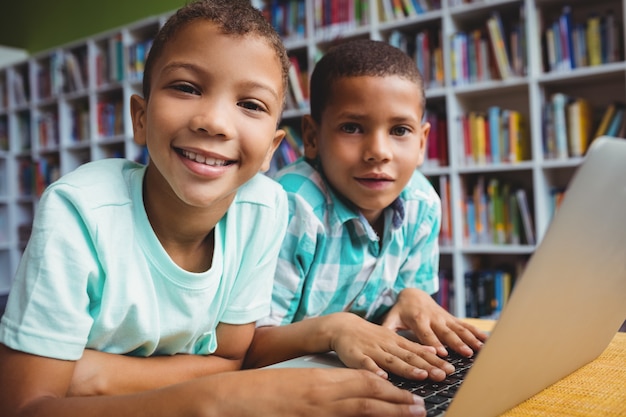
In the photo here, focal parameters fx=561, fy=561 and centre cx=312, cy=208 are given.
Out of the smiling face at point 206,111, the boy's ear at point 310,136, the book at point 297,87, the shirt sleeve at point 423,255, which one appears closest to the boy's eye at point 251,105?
the smiling face at point 206,111

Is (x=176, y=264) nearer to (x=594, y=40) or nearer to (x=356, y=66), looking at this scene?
(x=356, y=66)

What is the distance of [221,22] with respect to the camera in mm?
723

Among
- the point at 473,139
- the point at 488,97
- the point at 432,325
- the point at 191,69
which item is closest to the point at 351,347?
the point at 432,325

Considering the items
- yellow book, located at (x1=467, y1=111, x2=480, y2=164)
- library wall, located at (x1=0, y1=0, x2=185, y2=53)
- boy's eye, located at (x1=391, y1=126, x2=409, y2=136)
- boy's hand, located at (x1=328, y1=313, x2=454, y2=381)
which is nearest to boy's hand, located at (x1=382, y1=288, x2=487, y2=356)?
boy's hand, located at (x1=328, y1=313, x2=454, y2=381)

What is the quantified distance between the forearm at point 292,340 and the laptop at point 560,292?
0.29 metres

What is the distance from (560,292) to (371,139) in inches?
23.8

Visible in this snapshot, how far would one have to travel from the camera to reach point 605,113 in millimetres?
2742

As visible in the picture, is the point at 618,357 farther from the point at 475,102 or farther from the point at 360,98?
the point at 475,102

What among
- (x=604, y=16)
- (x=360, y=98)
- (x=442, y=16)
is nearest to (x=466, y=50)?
(x=442, y=16)

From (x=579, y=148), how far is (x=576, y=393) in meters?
2.35

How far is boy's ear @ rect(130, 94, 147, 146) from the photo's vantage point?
0.79 metres

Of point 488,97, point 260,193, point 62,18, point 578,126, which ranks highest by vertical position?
point 62,18

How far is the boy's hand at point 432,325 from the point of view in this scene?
77 centimetres

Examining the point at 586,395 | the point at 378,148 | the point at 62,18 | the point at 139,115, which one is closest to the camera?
the point at 586,395
